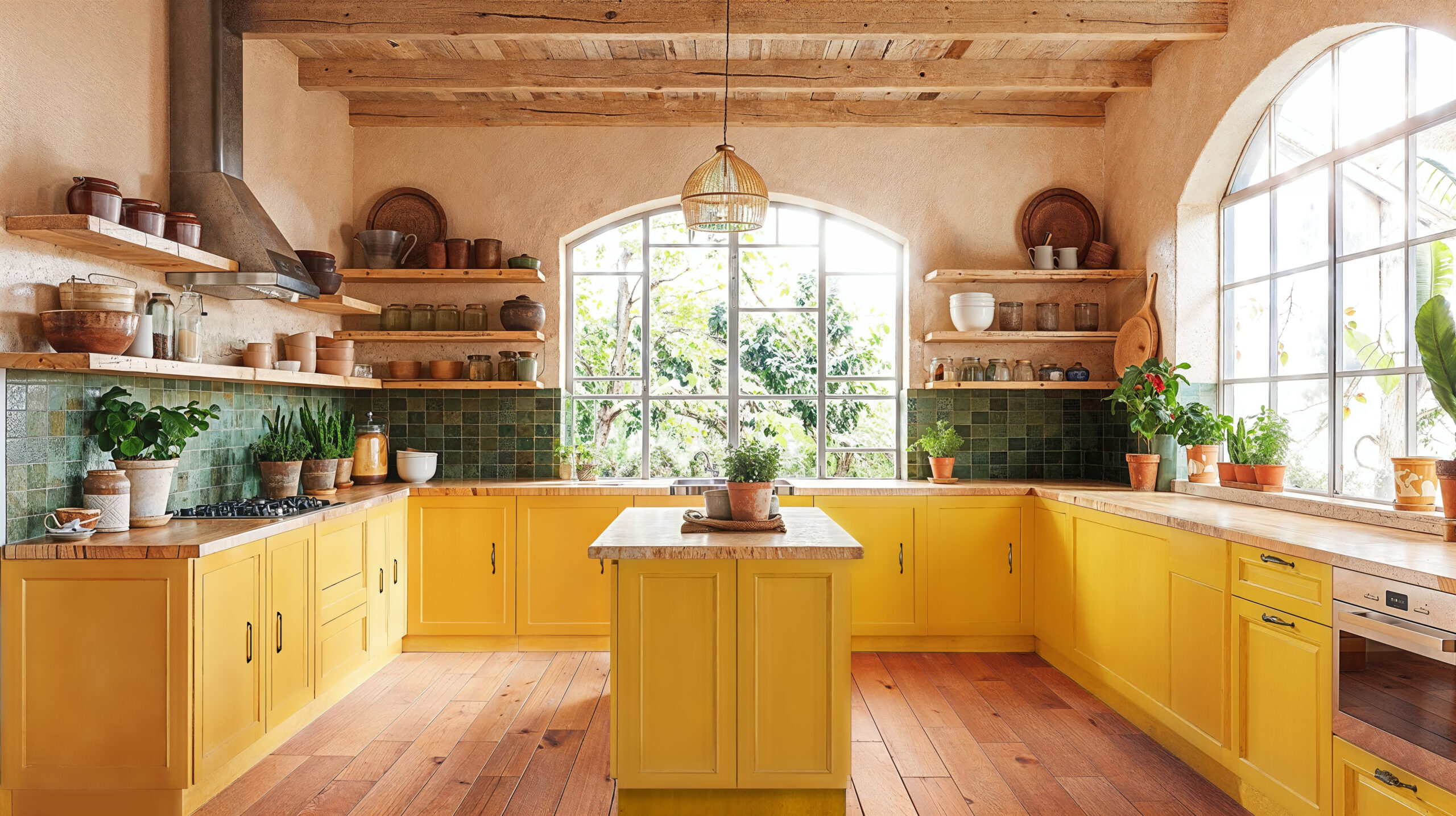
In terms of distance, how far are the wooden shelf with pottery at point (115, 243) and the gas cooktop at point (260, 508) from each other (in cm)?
98

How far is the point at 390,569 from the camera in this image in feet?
14.7

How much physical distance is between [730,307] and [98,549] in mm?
3563

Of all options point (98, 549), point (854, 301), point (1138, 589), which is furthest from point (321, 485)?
point (1138, 589)

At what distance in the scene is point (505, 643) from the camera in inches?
188

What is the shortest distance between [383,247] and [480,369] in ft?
2.91

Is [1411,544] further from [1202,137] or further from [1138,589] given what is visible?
[1202,137]

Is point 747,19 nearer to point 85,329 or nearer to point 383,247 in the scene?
point 383,247

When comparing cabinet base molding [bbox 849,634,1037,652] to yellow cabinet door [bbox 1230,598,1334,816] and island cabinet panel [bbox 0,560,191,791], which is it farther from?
island cabinet panel [bbox 0,560,191,791]

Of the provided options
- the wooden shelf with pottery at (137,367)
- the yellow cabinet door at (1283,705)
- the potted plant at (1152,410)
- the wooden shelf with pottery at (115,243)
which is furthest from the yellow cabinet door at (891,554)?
the wooden shelf with pottery at (115,243)

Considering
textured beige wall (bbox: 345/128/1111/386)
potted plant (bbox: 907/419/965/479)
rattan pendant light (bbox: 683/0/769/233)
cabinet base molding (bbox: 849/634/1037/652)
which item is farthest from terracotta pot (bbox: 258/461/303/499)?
potted plant (bbox: 907/419/965/479)

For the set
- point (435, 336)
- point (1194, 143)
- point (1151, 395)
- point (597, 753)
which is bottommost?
point (597, 753)

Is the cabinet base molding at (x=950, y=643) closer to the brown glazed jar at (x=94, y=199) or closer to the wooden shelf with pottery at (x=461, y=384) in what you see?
the wooden shelf with pottery at (x=461, y=384)

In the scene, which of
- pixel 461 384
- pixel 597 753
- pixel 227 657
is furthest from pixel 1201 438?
pixel 227 657

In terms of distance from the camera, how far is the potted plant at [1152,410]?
430 centimetres
